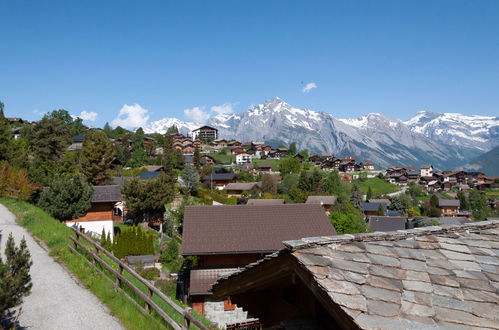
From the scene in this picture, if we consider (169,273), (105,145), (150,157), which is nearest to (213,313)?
(169,273)

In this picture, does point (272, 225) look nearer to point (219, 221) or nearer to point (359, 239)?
point (219, 221)

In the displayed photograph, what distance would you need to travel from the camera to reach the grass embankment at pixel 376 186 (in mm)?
111231

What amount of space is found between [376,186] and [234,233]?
10498cm

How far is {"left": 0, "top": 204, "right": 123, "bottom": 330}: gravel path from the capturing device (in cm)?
861

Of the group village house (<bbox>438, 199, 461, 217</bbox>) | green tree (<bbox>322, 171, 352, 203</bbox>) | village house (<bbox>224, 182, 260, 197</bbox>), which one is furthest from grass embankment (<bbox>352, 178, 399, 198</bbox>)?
village house (<bbox>224, 182, 260, 197</bbox>)

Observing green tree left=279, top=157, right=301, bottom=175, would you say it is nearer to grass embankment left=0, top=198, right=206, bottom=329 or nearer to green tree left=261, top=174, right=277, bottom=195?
green tree left=261, top=174, right=277, bottom=195

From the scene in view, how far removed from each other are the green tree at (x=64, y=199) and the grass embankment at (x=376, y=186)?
94602 mm

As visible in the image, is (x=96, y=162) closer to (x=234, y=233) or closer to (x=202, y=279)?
(x=234, y=233)

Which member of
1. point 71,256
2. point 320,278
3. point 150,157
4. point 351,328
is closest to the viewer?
point 351,328

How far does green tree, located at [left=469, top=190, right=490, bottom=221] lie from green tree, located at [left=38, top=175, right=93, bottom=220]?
88070 millimetres

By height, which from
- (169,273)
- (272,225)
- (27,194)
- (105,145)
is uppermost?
(105,145)

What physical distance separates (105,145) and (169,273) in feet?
97.5

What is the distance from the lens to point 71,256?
13320mm

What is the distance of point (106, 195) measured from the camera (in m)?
32.8
